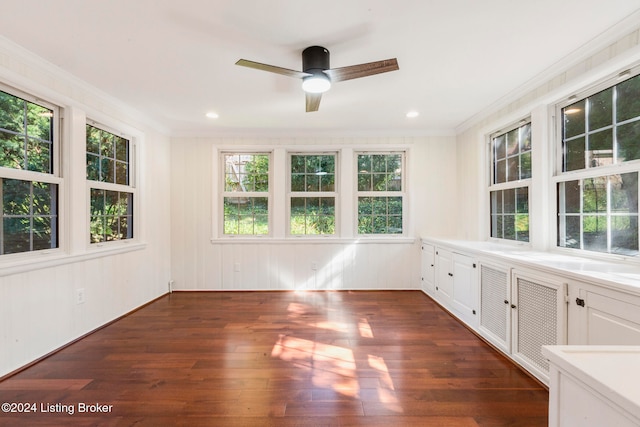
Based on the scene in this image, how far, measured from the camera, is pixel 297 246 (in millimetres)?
4156

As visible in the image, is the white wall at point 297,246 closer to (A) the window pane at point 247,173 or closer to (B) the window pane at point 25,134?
(A) the window pane at point 247,173

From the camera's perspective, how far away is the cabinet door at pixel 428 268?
146 inches

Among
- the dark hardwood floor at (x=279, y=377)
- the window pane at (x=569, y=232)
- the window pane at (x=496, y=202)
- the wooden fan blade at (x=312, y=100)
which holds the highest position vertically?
the wooden fan blade at (x=312, y=100)

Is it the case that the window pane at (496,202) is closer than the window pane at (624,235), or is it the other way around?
the window pane at (624,235)

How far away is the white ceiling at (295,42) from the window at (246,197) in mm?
1261

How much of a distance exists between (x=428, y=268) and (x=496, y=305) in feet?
4.68

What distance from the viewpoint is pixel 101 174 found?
2.97 meters

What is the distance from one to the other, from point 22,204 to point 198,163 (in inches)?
83.6

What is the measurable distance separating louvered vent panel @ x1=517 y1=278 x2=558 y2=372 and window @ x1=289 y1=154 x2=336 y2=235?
8.55 ft

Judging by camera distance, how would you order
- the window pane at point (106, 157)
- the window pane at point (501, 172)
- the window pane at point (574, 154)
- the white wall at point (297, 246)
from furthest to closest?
the white wall at point (297, 246)
the window pane at point (501, 172)
the window pane at point (106, 157)
the window pane at point (574, 154)

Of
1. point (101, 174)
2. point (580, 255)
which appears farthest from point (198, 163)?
point (580, 255)

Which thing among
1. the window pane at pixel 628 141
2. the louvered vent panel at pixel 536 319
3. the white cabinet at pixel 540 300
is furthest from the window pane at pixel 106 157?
the window pane at pixel 628 141

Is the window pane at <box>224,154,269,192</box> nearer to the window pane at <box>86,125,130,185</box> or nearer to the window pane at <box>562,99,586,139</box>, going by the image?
the window pane at <box>86,125,130,185</box>

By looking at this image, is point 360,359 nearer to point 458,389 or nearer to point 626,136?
point 458,389
